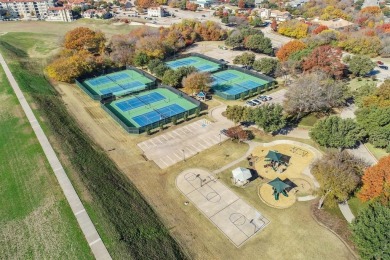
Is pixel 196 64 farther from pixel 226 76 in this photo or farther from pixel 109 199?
pixel 109 199

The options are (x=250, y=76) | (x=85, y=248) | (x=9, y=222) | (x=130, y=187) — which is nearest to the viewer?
(x=85, y=248)

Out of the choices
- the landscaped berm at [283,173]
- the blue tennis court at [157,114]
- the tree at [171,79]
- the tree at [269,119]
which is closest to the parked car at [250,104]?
the tree at [269,119]

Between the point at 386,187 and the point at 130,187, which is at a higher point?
the point at 386,187

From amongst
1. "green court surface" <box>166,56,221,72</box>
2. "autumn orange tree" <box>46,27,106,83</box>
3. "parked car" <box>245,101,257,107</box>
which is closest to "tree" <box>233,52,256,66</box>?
"green court surface" <box>166,56,221,72</box>

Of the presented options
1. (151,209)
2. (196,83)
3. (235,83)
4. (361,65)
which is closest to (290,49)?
(361,65)

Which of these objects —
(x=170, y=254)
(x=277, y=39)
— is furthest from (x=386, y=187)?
(x=277, y=39)

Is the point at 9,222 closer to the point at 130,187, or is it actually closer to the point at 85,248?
the point at 85,248

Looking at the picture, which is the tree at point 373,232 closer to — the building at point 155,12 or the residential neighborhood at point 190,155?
the residential neighborhood at point 190,155
